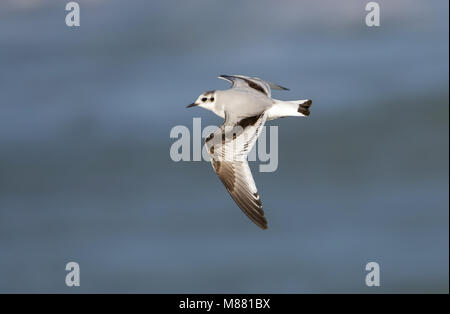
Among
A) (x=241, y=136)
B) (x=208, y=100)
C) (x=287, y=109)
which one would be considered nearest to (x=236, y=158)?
(x=241, y=136)

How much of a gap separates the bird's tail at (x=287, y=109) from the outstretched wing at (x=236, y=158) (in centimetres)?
28

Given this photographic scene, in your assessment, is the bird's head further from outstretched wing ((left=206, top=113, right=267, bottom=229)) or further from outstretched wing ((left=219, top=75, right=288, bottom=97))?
outstretched wing ((left=206, top=113, right=267, bottom=229))

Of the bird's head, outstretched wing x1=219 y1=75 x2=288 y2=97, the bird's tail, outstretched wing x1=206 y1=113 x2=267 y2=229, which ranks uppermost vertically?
outstretched wing x1=219 y1=75 x2=288 y2=97

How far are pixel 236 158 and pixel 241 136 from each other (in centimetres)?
15

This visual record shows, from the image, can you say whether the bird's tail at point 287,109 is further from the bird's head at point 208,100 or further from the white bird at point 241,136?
the bird's head at point 208,100

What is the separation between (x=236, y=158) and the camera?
6.23 m

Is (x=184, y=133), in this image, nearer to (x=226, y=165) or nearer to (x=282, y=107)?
(x=226, y=165)

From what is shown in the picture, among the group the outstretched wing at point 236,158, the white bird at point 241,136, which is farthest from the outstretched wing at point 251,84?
the outstretched wing at point 236,158

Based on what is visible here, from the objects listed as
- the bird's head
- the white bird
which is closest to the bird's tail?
the white bird

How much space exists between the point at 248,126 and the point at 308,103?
60 cm

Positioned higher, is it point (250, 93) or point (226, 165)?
point (250, 93)

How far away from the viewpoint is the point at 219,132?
248 inches

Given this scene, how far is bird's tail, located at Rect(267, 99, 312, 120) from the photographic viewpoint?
657 centimetres
